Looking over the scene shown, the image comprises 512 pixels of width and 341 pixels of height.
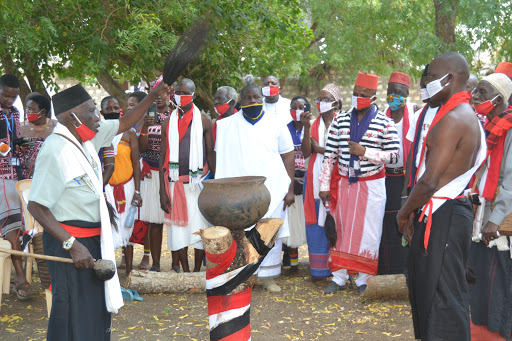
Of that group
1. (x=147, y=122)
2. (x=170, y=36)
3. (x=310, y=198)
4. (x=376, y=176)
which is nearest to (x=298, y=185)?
(x=310, y=198)

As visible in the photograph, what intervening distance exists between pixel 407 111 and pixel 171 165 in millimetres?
3194

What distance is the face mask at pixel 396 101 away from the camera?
720cm

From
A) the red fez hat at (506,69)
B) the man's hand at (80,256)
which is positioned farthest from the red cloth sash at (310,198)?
the man's hand at (80,256)

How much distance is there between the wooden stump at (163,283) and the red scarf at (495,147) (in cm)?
358

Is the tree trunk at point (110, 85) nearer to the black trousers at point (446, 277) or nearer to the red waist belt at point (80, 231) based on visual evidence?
the red waist belt at point (80, 231)

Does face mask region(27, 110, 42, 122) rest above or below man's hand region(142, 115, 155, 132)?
above

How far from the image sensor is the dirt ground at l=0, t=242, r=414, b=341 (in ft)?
18.7

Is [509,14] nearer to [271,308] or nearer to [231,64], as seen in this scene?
[231,64]

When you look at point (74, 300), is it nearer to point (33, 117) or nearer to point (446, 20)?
point (33, 117)

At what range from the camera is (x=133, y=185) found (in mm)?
7688

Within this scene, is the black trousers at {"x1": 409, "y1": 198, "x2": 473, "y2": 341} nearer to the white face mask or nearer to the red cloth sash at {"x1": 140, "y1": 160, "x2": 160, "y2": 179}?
the white face mask

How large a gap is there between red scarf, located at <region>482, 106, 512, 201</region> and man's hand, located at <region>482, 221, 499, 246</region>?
0.32 metres

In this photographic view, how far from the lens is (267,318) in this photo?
6.21 metres

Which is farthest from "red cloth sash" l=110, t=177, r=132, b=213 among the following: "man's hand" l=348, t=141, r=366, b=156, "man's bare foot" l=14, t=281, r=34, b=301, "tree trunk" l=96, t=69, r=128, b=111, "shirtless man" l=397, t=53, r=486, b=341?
"shirtless man" l=397, t=53, r=486, b=341
